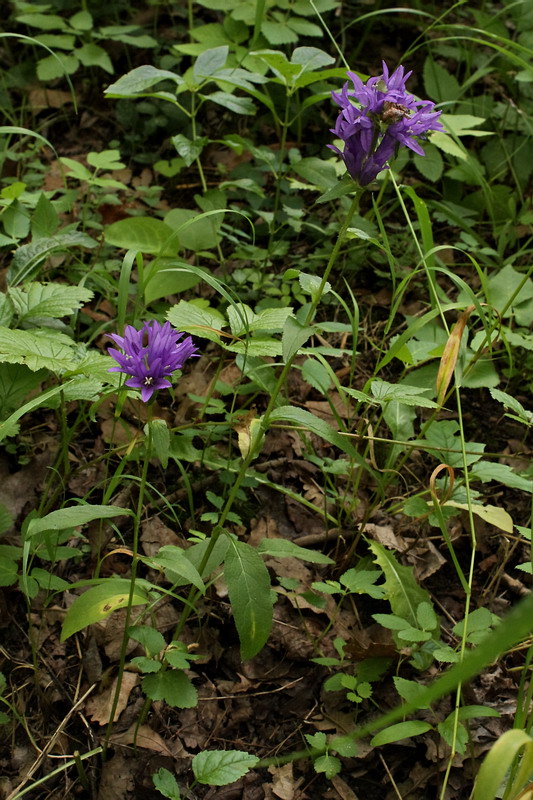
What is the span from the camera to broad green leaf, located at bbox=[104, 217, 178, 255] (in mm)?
2361

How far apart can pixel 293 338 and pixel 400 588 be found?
0.75 meters

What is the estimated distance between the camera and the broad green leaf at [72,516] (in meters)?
1.32

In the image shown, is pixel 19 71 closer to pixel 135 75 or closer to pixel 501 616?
pixel 135 75

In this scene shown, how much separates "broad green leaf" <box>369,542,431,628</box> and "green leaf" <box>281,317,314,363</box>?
674 mm

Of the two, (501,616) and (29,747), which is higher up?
(501,616)

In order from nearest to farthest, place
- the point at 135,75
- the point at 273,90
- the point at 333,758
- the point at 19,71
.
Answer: the point at 333,758 < the point at 135,75 < the point at 273,90 < the point at 19,71

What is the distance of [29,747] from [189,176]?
238 cm

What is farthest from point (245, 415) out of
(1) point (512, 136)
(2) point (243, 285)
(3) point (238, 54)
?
(1) point (512, 136)

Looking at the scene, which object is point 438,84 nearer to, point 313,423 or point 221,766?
point 313,423

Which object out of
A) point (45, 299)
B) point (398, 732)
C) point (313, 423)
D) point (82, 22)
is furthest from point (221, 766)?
point (82, 22)

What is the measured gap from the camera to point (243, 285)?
2547mm

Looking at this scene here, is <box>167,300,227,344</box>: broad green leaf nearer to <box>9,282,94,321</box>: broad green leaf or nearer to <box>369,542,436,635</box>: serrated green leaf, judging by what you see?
<box>9,282,94,321</box>: broad green leaf

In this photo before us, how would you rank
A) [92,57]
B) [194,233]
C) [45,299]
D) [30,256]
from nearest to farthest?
1. [45,299]
2. [30,256]
3. [194,233]
4. [92,57]

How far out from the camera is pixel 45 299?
1.95 m
